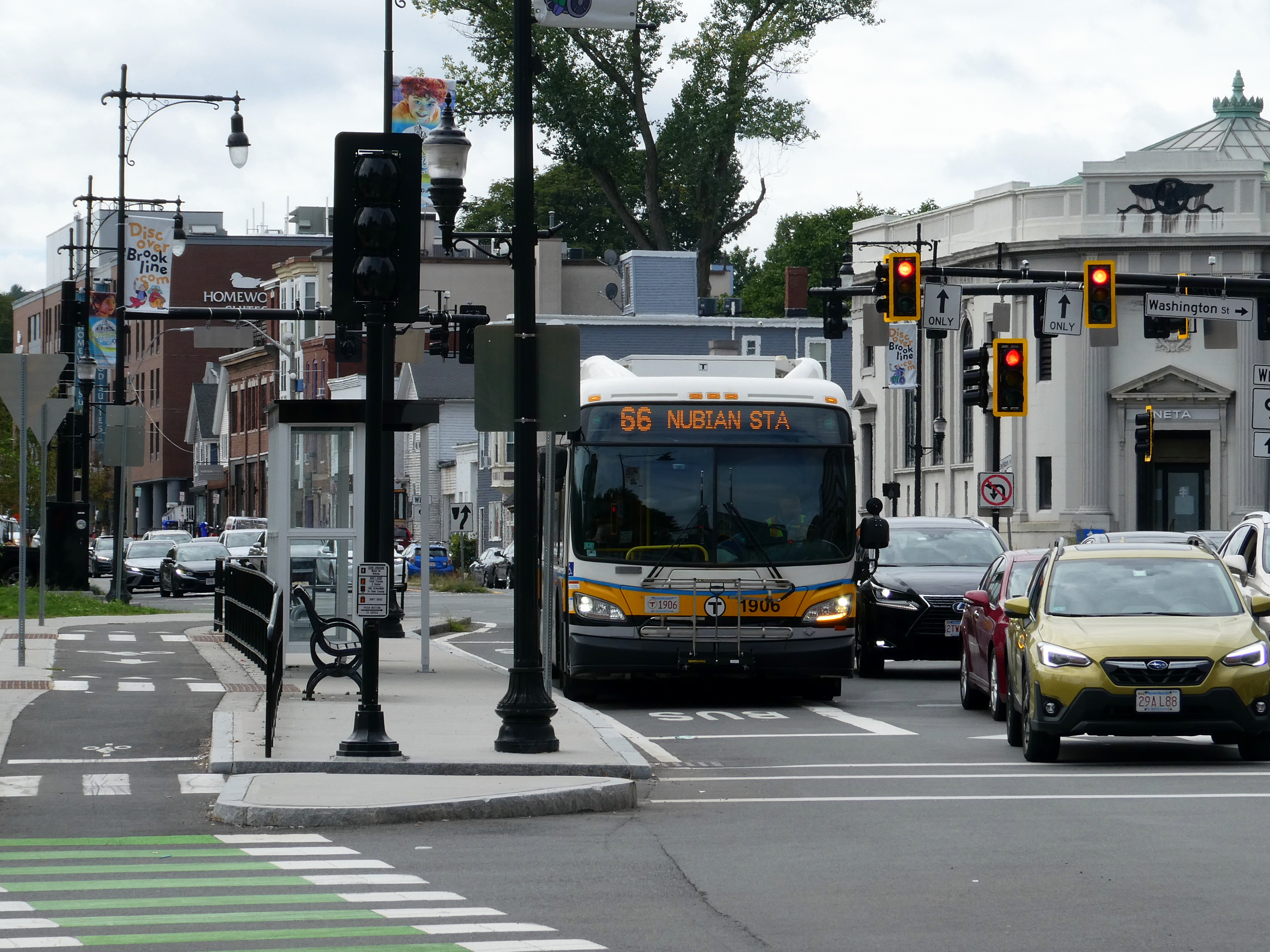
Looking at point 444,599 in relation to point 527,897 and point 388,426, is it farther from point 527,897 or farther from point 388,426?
point 527,897

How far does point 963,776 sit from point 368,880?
5.78m

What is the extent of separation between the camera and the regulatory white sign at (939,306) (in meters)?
36.0

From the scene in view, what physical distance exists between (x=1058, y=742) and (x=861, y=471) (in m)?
64.5

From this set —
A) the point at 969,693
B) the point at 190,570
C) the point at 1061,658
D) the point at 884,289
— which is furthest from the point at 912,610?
the point at 190,570

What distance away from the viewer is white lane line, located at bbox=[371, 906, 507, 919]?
8.83m

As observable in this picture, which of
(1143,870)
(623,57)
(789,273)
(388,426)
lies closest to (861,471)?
(789,273)

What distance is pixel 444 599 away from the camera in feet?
172

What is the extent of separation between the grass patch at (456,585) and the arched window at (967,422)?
60.1 ft

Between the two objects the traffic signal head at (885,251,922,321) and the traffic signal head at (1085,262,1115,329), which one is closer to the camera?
the traffic signal head at (885,251,922,321)

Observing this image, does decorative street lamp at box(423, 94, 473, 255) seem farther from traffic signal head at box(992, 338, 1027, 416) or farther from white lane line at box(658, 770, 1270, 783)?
traffic signal head at box(992, 338, 1027, 416)

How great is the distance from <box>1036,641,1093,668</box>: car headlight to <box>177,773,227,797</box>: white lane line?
5672 millimetres

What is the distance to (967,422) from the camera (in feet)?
236

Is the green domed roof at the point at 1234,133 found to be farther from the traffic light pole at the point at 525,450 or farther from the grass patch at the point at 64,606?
the traffic light pole at the point at 525,450

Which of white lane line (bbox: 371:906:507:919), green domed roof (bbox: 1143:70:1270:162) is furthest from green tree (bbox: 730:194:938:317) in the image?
white lane line (bbox: 371:906:507:919)
